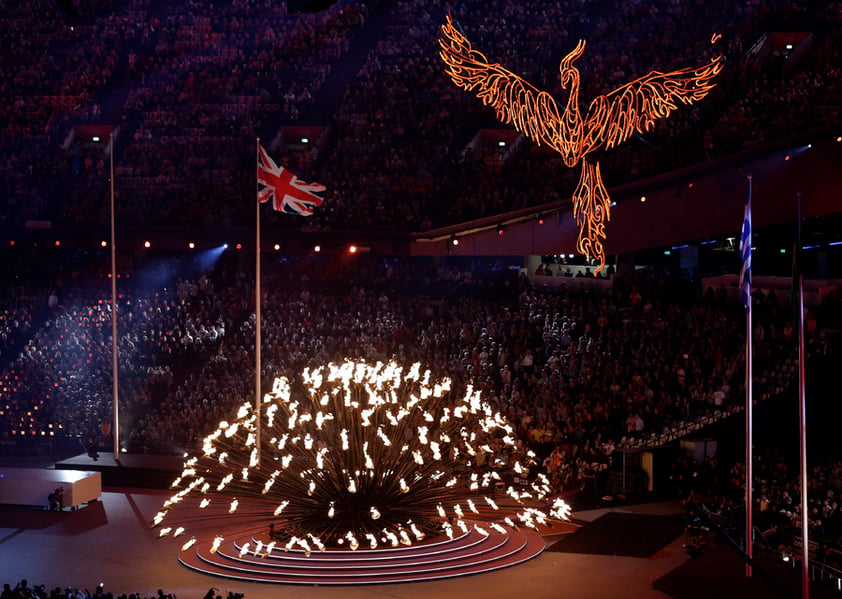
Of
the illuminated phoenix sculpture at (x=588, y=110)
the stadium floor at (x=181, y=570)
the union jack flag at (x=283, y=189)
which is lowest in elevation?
the stadium floor at (x=181, y=570)

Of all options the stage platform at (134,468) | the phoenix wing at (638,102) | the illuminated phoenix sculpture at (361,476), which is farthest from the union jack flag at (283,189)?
the phoenix wing at (638,102)

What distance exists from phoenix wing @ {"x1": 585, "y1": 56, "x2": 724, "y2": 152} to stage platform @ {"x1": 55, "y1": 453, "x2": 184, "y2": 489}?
14.1 metres

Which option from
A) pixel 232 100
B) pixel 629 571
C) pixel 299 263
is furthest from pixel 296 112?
pixel 629 571

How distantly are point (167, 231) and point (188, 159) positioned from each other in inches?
218

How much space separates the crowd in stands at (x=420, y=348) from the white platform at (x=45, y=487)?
434cm

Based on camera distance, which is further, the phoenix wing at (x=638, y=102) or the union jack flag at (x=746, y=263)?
the phoenix wing at (x=638, y=102)

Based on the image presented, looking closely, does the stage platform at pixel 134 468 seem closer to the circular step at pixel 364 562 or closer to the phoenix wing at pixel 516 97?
the circular step at pixel 364 562

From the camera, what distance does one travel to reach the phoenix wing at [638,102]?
29.8m

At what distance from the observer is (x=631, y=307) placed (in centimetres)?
3247

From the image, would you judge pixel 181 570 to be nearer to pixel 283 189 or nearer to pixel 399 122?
pixel 283 189

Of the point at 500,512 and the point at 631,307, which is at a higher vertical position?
the point at 631,307

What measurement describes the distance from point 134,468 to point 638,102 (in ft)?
54.9

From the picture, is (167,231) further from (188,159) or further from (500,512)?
(500,512)

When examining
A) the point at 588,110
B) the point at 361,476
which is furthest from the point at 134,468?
the point at 588,110
